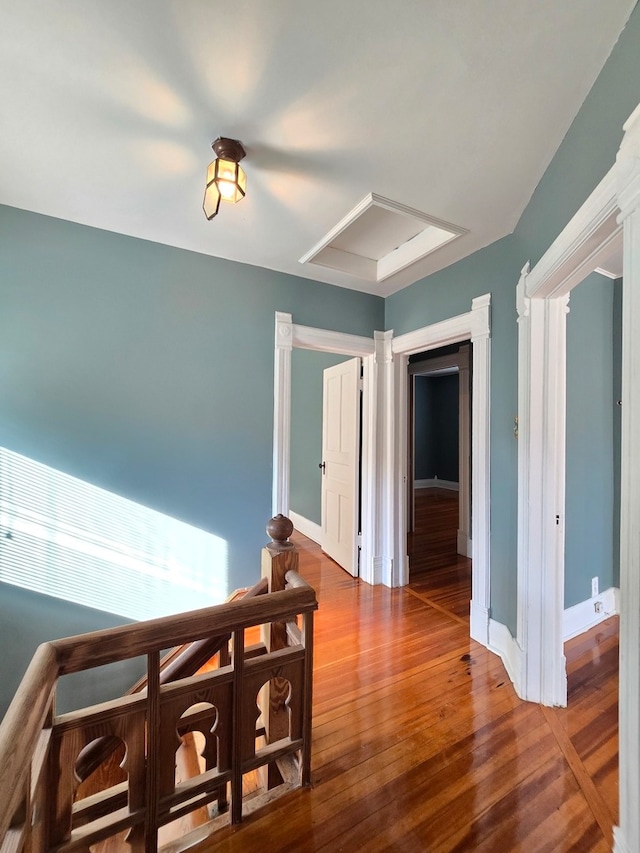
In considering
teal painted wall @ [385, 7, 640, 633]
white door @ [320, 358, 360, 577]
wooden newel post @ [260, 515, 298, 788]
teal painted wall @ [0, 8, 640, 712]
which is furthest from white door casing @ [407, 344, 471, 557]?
wooden newel post @ [260, 515, 298, 788]

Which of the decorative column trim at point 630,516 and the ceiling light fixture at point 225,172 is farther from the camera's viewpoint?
the ceiling light fixture at point 225,172

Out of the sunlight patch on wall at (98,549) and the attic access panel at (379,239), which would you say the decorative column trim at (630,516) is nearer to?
the attic access panel at (379,239)

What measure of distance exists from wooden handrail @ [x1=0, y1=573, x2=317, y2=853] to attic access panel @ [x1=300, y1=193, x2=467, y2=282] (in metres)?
1.98

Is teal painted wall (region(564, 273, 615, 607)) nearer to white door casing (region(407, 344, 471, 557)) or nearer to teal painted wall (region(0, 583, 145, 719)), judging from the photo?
white door casing (region(407, 344, 471, 557))

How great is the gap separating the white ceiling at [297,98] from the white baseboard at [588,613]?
8.35 ft

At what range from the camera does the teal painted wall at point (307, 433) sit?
472 centimetres

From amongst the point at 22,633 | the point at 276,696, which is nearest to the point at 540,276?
the point at 276,696

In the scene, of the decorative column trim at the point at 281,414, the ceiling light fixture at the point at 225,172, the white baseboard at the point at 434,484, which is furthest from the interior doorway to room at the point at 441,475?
the ceiling light fixture at the point at 225,172

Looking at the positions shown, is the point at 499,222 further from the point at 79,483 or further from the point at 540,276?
the point at 79,483

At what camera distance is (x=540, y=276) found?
5.48 feet

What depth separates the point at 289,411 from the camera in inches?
112

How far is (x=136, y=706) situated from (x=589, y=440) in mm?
2873

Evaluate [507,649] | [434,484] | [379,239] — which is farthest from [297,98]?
[434,484]

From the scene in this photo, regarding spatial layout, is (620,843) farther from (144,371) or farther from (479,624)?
(144,371)
